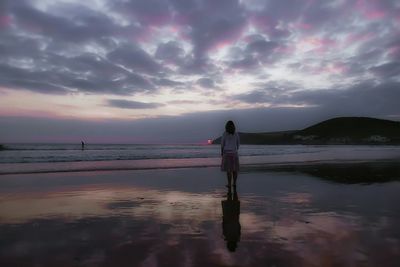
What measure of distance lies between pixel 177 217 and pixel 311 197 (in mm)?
4786

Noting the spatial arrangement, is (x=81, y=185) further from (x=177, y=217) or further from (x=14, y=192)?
(x=177, y=217)

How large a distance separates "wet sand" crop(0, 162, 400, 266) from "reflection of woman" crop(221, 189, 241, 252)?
0.02 meters

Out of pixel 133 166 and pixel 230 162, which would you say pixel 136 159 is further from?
pixel 230 162

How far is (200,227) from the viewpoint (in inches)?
257

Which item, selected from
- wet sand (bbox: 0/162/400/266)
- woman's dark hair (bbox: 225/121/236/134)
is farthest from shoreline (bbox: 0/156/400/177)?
wet sand (bbox: 0/162/400/266)

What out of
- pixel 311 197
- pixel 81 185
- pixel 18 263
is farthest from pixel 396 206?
pixel 81 185

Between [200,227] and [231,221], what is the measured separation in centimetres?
85

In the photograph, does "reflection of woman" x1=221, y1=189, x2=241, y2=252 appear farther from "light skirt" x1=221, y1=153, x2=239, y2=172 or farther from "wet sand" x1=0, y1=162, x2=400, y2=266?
"light skirt" x1=221, y1=153, x2=239, y2=172

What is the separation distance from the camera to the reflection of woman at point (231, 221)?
18.1ft

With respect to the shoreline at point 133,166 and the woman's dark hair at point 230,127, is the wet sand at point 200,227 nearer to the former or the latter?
the woman's dark hair at point 230,127

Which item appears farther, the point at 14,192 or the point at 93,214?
the point at 14,192

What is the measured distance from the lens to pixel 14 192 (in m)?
11.6

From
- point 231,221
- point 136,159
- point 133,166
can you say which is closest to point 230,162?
point 231,221

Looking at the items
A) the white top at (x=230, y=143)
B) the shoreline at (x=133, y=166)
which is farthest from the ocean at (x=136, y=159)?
the white top at (x=230, y=143)
